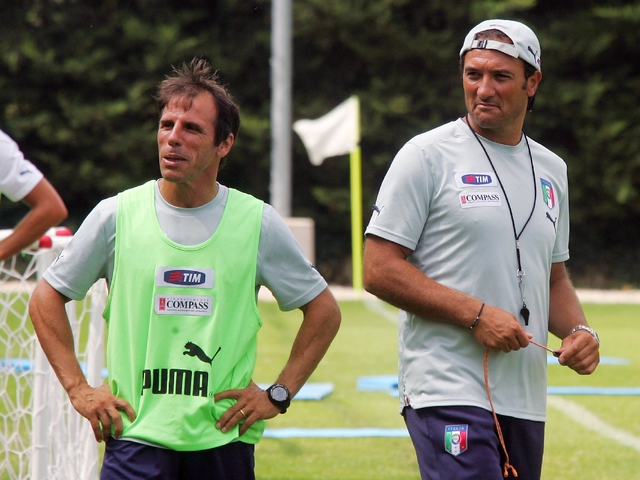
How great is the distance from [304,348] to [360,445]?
404cm

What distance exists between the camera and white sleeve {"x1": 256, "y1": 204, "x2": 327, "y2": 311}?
3482mm

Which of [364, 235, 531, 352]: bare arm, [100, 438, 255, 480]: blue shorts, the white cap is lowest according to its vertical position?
[100, 438, 255, 480]: blue shorts

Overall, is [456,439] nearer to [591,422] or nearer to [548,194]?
[548,194]

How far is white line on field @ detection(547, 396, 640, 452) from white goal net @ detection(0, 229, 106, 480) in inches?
153

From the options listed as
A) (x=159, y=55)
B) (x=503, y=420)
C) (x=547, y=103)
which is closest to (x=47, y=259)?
(x=503, y=420)

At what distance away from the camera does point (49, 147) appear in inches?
932

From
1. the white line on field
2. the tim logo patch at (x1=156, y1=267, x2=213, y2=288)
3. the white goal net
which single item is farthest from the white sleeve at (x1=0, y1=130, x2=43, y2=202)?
the white line on field

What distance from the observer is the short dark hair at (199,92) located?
3475 mm

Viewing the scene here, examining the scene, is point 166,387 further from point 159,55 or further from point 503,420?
point 159,55

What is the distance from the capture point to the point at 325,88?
24.8 metres

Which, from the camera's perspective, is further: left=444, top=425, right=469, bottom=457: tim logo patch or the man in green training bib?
left=444, top=425, right=469, bottom=457: tim logo patch

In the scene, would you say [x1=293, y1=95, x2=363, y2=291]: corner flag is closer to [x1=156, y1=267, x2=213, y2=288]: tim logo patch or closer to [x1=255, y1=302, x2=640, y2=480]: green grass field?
[x1=255, y1=302, x2=640, y2=480]: green grass field

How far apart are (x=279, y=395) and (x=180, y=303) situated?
17.1 inches

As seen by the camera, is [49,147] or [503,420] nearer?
[503,420]
